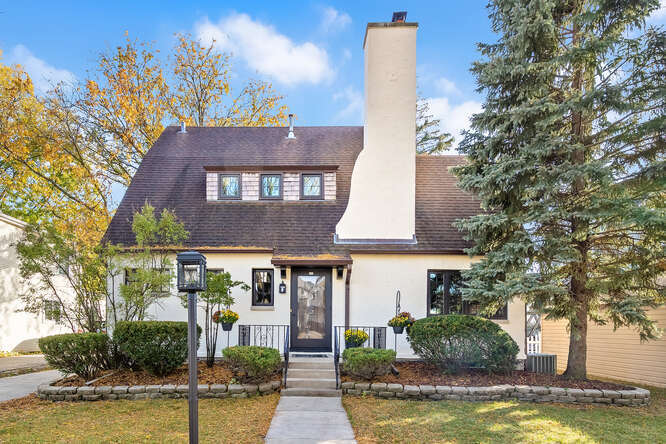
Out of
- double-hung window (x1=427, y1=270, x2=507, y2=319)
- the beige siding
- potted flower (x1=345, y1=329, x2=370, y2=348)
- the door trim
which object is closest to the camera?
potted flower (x1=345, y1=329, x2=370, y2=348)

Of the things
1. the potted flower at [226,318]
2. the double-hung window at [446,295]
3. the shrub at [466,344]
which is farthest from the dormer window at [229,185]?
the shrub at [466,344]

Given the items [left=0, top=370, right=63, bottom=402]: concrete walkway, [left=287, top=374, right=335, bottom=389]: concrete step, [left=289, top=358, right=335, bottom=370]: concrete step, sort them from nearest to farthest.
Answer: [left=287, top=374, right=335, bottom=389]: concrete step, [left=0, top=370, right=63, bottom=402]: concrete walkway, [left=289, top=358, right=335, bottom=370]: concrete step

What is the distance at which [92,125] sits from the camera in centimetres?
1755

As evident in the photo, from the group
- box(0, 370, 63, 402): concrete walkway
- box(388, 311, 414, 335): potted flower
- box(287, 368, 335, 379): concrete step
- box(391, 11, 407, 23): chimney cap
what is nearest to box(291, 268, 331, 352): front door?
box(287, 368, 335, 379): concrete step

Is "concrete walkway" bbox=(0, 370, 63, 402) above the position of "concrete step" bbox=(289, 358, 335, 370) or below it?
below

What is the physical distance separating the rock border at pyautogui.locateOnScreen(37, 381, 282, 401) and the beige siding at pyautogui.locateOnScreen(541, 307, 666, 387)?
9.92m

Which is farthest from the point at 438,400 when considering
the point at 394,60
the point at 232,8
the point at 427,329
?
the point at 232,8

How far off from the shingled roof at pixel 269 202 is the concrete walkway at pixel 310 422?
12.2 ft

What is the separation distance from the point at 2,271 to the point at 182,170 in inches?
312

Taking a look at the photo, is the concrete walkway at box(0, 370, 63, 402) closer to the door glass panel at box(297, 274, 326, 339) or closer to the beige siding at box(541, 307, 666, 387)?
the door glass panel at box(297, 274, 326, 339)

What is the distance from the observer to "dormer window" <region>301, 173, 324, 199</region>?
11859mm

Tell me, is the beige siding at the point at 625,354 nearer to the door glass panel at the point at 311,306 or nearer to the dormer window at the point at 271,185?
the door glass panel at the point at 311,306

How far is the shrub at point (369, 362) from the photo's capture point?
7.83m

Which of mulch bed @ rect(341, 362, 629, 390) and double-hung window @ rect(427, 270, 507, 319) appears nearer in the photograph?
mulch bed @ rect(341, 362, 629, 390)
